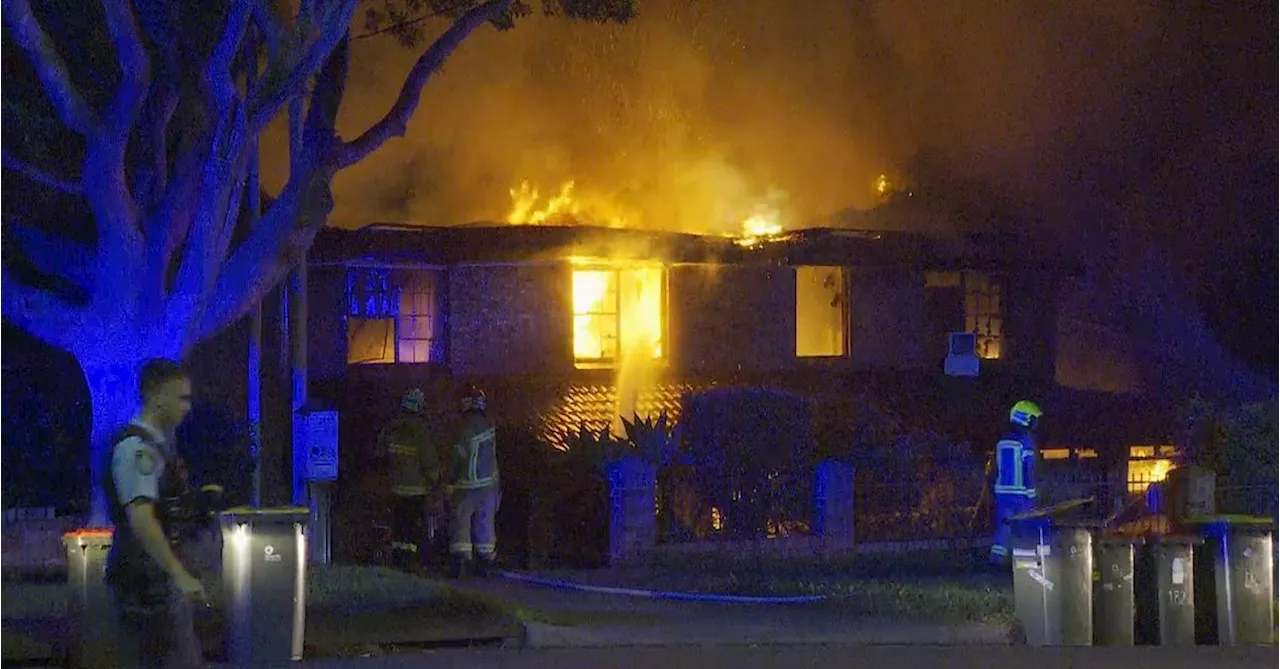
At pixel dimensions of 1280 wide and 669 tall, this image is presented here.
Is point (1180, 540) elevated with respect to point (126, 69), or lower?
lower

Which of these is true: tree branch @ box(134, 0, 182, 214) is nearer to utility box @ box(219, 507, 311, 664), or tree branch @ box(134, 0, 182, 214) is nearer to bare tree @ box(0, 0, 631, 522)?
bare tree @ box(0, 0, 631, 522)

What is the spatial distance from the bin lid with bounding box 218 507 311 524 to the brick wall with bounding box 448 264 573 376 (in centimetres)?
1105

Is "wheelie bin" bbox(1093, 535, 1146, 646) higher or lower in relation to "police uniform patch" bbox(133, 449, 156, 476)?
lower

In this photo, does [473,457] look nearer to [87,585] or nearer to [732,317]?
[87,585]

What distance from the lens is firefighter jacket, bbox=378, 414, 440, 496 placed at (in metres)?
13.9

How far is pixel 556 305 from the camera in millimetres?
20594

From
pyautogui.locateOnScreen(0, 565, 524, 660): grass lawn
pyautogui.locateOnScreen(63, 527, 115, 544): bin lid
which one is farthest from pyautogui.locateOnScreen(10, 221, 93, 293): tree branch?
pyautogui.locateOnScreen(63, 527, 115, 544): bin lid

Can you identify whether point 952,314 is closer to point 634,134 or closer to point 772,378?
point 772,378

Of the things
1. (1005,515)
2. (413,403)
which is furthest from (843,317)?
(413,403)

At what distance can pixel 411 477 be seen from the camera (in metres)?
14.0

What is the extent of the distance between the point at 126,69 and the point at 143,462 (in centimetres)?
609

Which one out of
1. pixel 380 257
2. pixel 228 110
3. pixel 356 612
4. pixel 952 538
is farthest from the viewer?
pixel 380 257

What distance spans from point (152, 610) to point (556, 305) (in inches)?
540

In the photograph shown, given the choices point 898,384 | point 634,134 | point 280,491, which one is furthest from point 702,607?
point 634,134
